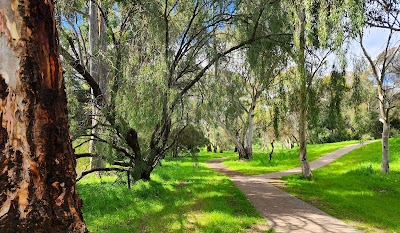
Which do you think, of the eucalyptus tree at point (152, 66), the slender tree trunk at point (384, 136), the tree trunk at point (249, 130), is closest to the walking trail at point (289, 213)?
the eucalyptus tree at point (152, 66)

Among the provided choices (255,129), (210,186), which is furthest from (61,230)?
(255,129)

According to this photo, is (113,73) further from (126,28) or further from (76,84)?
(126,28)

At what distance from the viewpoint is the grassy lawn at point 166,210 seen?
5965mm

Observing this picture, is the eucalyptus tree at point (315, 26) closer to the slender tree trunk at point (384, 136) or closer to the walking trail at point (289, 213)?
the slender tree trunk at point (384, 136)

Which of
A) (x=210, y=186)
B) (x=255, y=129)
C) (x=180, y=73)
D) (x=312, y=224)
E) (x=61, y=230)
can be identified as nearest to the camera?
(x=61, y=230)

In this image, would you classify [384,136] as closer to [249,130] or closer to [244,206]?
[244,206]

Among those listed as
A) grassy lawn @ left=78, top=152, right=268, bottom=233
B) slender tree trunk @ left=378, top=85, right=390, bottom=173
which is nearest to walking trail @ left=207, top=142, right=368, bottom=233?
grassy lawn @ left=78, top=152, right=268, bottom=233

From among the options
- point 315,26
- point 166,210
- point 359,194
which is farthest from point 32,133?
point 359,194

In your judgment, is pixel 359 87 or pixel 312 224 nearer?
pixel 312 224

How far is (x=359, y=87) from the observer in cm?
1013

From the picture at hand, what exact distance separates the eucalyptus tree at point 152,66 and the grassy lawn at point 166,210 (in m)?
0.97

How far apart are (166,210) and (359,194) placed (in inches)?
236

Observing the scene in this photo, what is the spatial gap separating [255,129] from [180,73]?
2235 cm

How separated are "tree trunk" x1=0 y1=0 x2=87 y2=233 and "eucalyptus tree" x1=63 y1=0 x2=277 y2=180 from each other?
5006 mm
